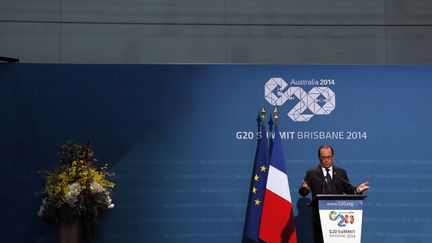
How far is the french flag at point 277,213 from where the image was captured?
22.1 feet

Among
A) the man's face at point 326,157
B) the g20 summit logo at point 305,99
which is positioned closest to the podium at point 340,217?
the man's face at point 326,157

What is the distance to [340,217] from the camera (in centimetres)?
581

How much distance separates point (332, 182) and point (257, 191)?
0.90 meters

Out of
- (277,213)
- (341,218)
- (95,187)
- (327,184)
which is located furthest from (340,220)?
(95,187)

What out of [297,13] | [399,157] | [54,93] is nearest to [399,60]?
[297,13]

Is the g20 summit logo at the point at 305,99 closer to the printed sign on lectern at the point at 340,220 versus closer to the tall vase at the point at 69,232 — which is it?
the printed sign on lectern at the point at 340,220

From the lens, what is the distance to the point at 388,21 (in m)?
8.80

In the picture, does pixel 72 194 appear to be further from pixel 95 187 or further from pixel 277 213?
pixel 277 213

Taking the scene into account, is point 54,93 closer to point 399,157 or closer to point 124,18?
point 124,18

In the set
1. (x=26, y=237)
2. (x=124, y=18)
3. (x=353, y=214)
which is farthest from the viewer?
(x=124, y=18)

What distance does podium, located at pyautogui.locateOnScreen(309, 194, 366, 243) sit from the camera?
5.79m

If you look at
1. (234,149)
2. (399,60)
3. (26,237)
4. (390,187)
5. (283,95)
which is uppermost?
(399,60)

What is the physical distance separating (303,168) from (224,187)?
93 centimetres

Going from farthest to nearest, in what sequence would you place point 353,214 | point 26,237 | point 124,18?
point 124,18 < point 26,237 < point 353,214
